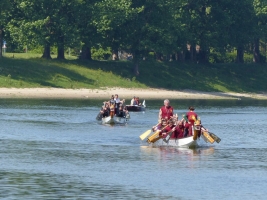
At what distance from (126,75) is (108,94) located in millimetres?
9370

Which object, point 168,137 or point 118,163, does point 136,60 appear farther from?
point 118,163

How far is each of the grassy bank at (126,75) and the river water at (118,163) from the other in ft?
109

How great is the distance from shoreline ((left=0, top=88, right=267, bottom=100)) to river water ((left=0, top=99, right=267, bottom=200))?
2774 centimetres

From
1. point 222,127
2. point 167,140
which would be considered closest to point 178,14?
point 222,127

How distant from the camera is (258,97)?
107 m

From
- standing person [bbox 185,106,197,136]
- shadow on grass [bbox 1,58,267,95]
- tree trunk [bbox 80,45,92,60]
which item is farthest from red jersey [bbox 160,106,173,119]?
tree trunk [bbox 80,45,92,60]

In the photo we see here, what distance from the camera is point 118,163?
36.9m

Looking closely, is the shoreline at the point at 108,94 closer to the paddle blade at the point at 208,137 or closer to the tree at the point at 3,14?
the tree at the point at 3,14

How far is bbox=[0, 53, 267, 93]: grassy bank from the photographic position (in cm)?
9500

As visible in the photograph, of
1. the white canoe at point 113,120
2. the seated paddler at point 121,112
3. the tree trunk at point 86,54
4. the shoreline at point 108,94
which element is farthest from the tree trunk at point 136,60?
the white canoe at point 113,120

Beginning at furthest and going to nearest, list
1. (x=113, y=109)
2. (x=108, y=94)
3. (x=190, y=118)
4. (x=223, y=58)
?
1. (x=223, y=58)
2. (x=108, y=94)
3. (x=113, y=109)
4. (x=190, y=118)

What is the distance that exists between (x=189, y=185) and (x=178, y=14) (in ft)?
263

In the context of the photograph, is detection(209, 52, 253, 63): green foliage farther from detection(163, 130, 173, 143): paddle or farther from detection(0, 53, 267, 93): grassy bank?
detection(163, 130, 173, 143): paddle

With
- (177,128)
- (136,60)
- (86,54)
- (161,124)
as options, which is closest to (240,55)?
(136,60)
